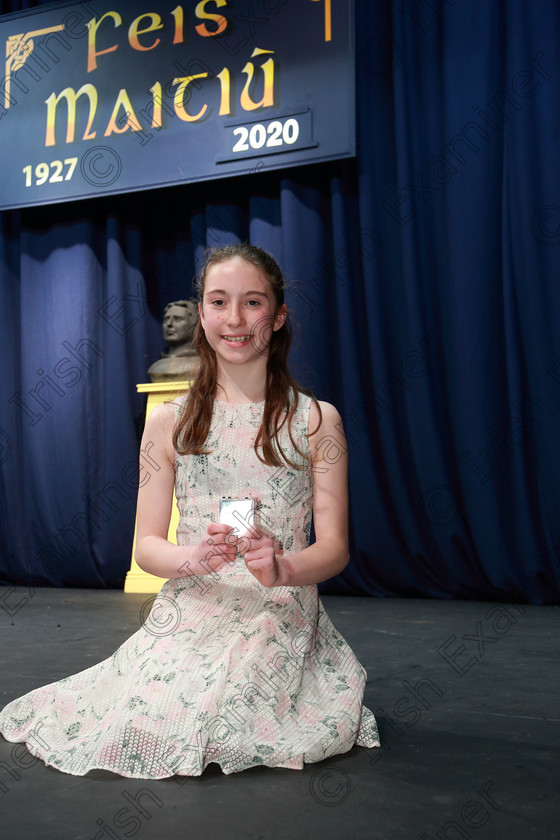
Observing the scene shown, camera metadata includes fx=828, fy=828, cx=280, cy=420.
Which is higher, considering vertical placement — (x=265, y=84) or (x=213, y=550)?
(x=265, y=84)

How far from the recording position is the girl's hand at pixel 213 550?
1121mm

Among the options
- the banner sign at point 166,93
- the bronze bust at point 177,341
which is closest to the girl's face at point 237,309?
the banner sign at point 166,93

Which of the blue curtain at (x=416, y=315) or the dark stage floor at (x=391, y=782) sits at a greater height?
the blue curtain at (x=416, y=315)

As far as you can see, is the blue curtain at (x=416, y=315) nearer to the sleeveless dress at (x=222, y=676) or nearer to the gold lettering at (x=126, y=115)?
the gold lettering at (x=126, y=115)

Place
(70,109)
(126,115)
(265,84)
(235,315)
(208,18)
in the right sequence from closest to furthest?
(235,315)
(265,84)
(208,18)
(126,115)
(70,109)

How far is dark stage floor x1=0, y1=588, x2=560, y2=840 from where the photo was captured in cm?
97

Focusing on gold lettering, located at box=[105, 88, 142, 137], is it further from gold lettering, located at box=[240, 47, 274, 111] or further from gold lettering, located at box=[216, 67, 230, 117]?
gold lettering, located at box=[240, 47, 274, 111]

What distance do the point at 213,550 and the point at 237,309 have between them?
419mm

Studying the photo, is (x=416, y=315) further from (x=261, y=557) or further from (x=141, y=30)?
(x=261, y=557)

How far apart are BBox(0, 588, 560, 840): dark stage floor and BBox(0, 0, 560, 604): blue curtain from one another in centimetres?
100

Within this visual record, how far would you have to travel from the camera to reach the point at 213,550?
3.77 ft

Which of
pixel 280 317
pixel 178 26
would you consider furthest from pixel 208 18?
pixel 280 317

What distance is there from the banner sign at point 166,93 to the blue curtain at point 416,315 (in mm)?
179

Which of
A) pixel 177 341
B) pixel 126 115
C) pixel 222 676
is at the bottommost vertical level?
pixel 222 676
